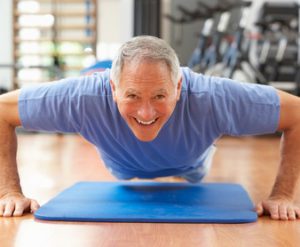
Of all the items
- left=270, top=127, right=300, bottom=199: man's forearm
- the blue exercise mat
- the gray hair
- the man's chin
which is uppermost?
the gray hair

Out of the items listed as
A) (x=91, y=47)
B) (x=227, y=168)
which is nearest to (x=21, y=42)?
(x=91, y=47)

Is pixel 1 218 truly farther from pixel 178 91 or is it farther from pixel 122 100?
pixel 178 91

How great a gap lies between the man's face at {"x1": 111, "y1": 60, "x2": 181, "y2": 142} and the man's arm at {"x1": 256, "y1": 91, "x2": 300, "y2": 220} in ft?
1.21

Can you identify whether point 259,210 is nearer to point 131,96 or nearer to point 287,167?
point 287,167

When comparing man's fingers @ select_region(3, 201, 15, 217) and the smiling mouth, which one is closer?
the smiling mouth

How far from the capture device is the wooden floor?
1.28 metres

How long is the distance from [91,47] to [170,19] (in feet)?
3.78

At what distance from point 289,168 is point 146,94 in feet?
1.84

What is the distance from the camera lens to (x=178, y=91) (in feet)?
4.83

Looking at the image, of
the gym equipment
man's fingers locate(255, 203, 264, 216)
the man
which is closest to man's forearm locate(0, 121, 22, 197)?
the man

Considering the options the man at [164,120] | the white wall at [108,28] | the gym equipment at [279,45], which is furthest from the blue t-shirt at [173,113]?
the white wall at [108,28]

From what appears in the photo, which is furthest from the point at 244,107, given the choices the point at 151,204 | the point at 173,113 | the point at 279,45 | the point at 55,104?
the point at 279,45

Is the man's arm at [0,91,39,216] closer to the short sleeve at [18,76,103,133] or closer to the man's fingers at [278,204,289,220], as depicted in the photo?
the short sleeve at [18,76,103,133]

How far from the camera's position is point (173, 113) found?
5.05 feet
